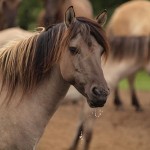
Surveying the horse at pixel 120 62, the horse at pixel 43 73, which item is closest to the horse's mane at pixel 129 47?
the horse at pixel 120 62

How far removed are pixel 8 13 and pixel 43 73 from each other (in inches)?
195

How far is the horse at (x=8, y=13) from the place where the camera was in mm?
8461

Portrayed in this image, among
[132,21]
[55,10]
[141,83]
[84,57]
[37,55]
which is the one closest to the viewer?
[84,57]

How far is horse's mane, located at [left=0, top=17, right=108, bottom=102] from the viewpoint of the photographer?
3.61 meters

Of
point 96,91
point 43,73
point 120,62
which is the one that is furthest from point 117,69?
point 96,91

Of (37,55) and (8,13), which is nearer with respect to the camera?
(37,55)

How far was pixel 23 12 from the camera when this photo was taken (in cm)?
1881

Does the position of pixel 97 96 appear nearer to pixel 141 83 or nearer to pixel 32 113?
pixel 32 113

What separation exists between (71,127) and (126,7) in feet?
9.66

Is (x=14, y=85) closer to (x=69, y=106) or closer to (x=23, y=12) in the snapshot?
(x=69, y=106)

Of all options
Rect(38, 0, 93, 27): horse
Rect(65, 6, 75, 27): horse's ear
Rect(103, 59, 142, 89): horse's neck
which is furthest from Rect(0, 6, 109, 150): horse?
Rect(38, 0, 93, 27): horse

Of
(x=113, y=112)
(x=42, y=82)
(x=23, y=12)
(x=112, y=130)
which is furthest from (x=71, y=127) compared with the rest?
(x=23, y=12)

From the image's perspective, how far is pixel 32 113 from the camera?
3.73 m

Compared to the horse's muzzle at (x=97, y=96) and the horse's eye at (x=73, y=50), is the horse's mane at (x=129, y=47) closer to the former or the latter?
the horse's eye at (x=73, y=50)
